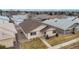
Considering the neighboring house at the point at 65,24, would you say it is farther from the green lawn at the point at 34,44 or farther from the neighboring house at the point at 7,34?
the neighboring house at the point at 7,34

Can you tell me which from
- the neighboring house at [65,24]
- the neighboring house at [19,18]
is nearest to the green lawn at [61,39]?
the neighboring house at [65,24]

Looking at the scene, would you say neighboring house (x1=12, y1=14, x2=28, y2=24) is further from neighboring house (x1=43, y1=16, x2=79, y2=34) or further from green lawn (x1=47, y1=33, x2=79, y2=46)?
green lawn (x1=47, y1=33, x2=79, y2=46)

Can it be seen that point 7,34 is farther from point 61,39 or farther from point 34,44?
point 61,39

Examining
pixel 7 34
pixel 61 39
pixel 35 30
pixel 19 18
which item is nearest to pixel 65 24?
pixel 61 39

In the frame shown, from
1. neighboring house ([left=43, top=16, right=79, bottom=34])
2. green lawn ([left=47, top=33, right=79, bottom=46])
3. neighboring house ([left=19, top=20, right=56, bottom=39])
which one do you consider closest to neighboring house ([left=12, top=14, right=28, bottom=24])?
neighboring house ([left=19, top=20, right=56, bottom=39])
